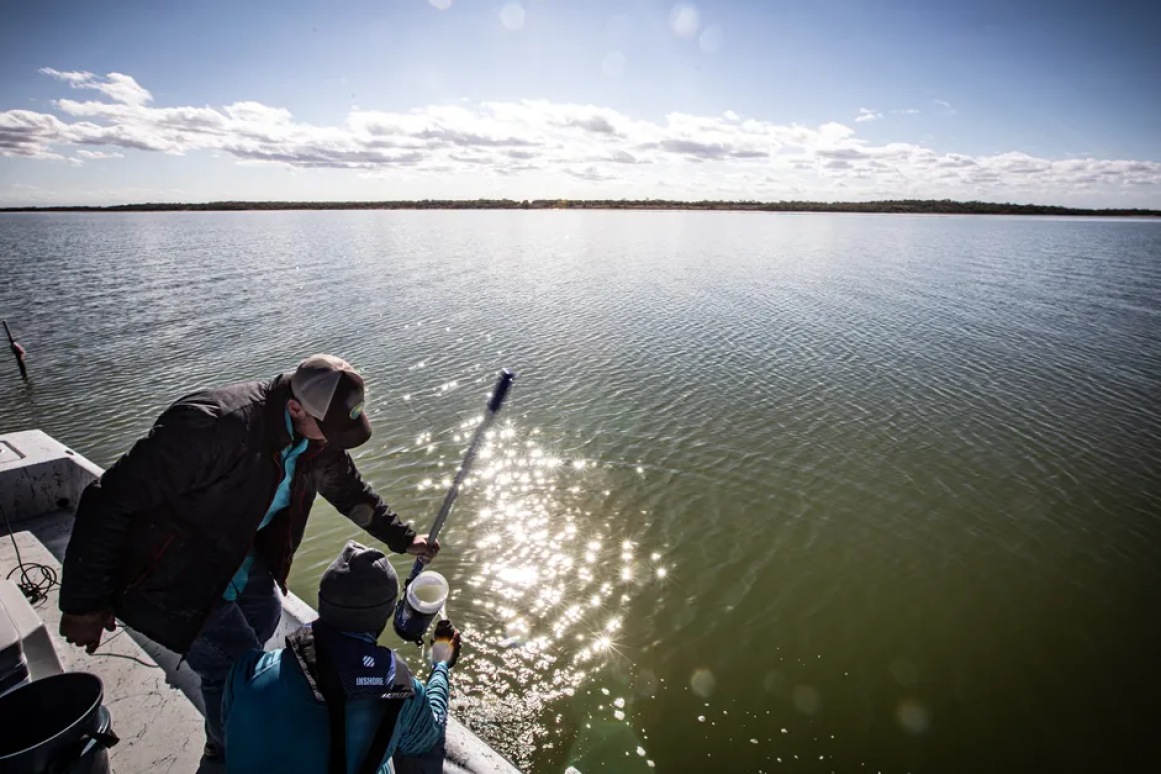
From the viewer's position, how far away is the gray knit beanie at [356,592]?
240 centimetres

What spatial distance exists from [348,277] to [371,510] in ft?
107

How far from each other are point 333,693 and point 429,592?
149cm

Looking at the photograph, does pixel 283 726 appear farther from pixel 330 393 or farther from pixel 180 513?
pixel 330 393

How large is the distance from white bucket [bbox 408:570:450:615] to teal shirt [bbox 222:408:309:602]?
3.20 feet

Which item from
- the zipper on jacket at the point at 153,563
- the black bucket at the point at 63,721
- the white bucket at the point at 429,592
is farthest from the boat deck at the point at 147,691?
the zipper on jacket at the point at 153,563

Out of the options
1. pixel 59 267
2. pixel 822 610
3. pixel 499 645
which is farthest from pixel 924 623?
pixel 59 267

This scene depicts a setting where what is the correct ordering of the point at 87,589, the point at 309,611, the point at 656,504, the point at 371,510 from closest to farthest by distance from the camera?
the point at 87,589, the point at 371,510, the point at 309,611, the point at 656,504

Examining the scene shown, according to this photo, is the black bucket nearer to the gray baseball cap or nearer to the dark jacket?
the dark jacket

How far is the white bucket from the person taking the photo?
3543mm

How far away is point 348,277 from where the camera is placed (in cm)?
3344

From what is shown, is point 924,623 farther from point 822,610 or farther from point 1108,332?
point 1108,332

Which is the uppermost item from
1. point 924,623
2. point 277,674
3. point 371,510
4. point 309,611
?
point 277,674

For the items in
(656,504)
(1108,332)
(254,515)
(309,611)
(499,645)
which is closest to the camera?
(254,515)

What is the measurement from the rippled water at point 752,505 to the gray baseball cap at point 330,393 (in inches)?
160
